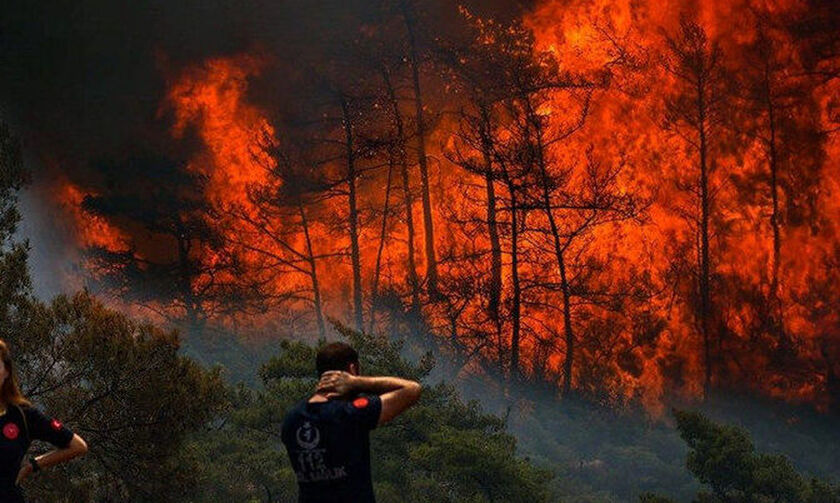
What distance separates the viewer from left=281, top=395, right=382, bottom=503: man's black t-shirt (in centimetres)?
362

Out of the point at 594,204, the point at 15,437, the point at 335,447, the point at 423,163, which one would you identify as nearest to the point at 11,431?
the point at 15,437

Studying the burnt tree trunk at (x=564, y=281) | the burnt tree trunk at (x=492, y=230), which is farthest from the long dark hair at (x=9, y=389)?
the burnt tree trunk at (x=492, y=230)

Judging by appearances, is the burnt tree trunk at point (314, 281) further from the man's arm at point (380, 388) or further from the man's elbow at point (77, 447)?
the man's arm at point (380, 388)

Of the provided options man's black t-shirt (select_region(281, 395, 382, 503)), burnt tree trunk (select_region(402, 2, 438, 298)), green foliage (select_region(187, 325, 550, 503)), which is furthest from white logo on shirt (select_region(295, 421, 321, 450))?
burnt tree trunk (select_region(402, 2, 438, 298))

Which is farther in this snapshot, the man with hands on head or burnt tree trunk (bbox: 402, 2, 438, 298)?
burnt tree trunk (bbox: 402, 2, 438, 298)

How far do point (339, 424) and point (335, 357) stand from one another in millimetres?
275

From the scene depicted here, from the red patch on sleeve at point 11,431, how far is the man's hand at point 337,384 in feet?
4.86

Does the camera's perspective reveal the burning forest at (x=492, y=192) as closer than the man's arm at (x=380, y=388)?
No

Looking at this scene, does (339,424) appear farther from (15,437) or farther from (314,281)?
(314,281)

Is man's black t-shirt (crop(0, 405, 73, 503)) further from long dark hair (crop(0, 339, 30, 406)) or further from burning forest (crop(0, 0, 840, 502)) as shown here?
burning forest (crop(0, 0, 840, 502))

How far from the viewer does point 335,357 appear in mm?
3625

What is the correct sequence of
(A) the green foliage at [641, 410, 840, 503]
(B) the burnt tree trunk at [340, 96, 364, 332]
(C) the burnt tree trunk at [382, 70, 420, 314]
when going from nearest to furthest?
(A) the green foliage at [641, 410, 840, 503], (C) the burnt tree trunk at [382, 70, 420, 314], (B) the burnt tree trunk at [340, 96, 364, 332]

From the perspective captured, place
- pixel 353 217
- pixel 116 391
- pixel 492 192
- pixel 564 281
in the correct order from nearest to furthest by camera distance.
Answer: pixel 116 391 < pixel 564 281 < pixel 492 192 < pixel 353 217

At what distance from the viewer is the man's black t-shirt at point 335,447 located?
362 centimetres
